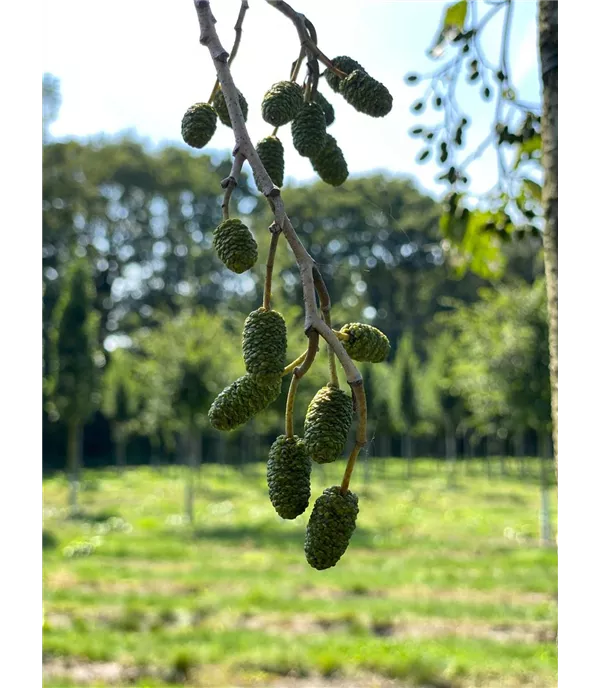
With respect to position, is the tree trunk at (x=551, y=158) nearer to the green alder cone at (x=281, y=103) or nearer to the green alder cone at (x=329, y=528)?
the green alder cone at (x=281, y=103)

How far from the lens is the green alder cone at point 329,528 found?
638mm

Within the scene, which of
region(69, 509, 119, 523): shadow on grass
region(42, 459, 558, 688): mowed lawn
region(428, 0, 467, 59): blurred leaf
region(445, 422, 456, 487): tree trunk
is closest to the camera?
region(428, 0, 467, 59): blurred leaf

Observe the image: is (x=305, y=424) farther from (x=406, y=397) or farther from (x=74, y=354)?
(x=406, y=397)

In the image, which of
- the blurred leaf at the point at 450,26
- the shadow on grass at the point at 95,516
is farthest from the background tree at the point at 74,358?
the blurred leaf at the point at 450,26

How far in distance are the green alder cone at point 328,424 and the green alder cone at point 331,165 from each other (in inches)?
12.6

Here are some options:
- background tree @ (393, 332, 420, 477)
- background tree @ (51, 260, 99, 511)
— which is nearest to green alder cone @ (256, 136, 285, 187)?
background tree @ (51, 260, 99, 511)

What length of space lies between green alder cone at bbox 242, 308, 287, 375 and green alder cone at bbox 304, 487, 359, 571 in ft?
0.35

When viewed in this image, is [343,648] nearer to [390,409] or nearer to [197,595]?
[197,595]

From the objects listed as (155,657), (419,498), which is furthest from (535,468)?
(155,657)

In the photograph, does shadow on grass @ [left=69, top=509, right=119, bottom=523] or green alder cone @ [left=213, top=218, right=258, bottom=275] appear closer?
green alder cone @ [left=213, top=218, right=258, bottom=275]

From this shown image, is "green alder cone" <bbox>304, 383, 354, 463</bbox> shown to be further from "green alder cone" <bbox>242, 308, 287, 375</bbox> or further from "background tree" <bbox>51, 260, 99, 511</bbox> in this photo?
"background tree" <bbox>51, 260, 99, 511</bbox>

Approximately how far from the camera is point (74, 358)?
12.5 meters

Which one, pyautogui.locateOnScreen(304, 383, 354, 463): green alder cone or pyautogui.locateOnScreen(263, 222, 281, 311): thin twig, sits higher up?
pyautogui.locateOnScreen(263, 222, 281, 311): thin twig

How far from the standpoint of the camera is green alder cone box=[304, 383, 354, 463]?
Result: 62 centimetres
